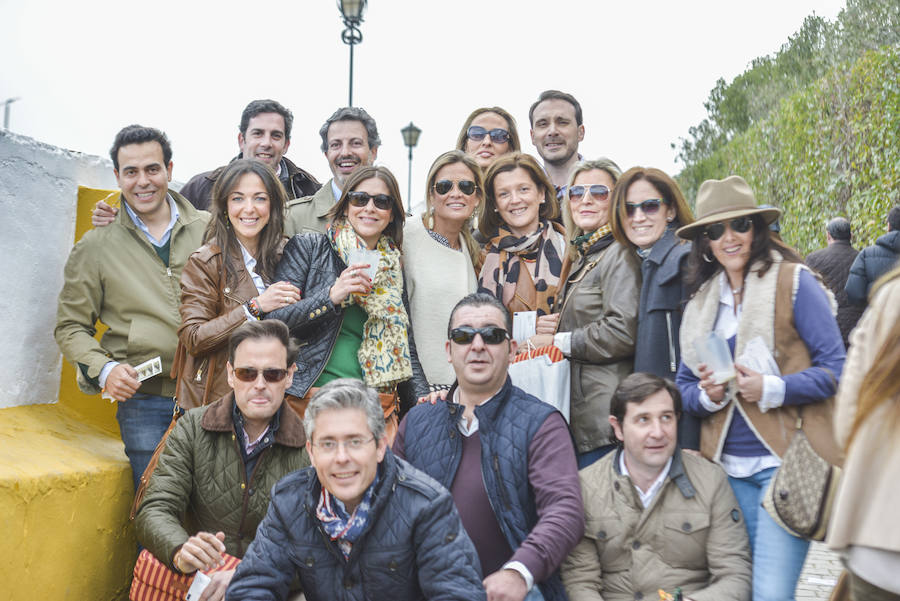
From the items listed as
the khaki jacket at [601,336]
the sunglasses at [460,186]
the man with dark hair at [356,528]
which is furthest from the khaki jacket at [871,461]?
the sunglasses at [460,186]

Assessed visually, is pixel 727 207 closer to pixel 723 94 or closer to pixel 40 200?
pixel 40 200

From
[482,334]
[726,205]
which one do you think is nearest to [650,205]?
[726,205]

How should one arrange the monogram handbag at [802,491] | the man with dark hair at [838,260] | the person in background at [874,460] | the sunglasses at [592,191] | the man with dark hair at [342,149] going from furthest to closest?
the man with dark hair at [838,260] < the man with dark hair at [342,149] < the sunglasses at [592,191] < the monogram handbag at [802,491] < the person in background at [874,460]

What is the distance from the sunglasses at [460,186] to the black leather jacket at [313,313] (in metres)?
0.76

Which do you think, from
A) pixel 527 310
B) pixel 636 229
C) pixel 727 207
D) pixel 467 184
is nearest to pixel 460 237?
pixel 467 184

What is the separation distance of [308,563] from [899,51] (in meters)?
11.8

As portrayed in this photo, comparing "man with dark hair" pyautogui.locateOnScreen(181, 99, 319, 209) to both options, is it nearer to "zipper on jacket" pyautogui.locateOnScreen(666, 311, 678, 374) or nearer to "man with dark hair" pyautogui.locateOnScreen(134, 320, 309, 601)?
"man with dark hair" pyautogui.locateOnScreen(134, 320, 309, 601)

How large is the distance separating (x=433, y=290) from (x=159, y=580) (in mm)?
2017

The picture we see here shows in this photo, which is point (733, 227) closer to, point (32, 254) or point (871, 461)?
point (871, 461)

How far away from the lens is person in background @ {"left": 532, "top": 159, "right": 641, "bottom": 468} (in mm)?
3990

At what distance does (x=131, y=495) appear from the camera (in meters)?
4.42

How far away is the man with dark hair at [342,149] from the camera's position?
541 centimetres

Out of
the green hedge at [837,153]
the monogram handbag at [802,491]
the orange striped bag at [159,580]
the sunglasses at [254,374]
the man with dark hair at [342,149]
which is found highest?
the green hedge at [837,153]

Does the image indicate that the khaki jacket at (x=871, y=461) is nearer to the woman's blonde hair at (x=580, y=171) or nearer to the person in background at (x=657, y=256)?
the person in background at (x=657, y=256)
